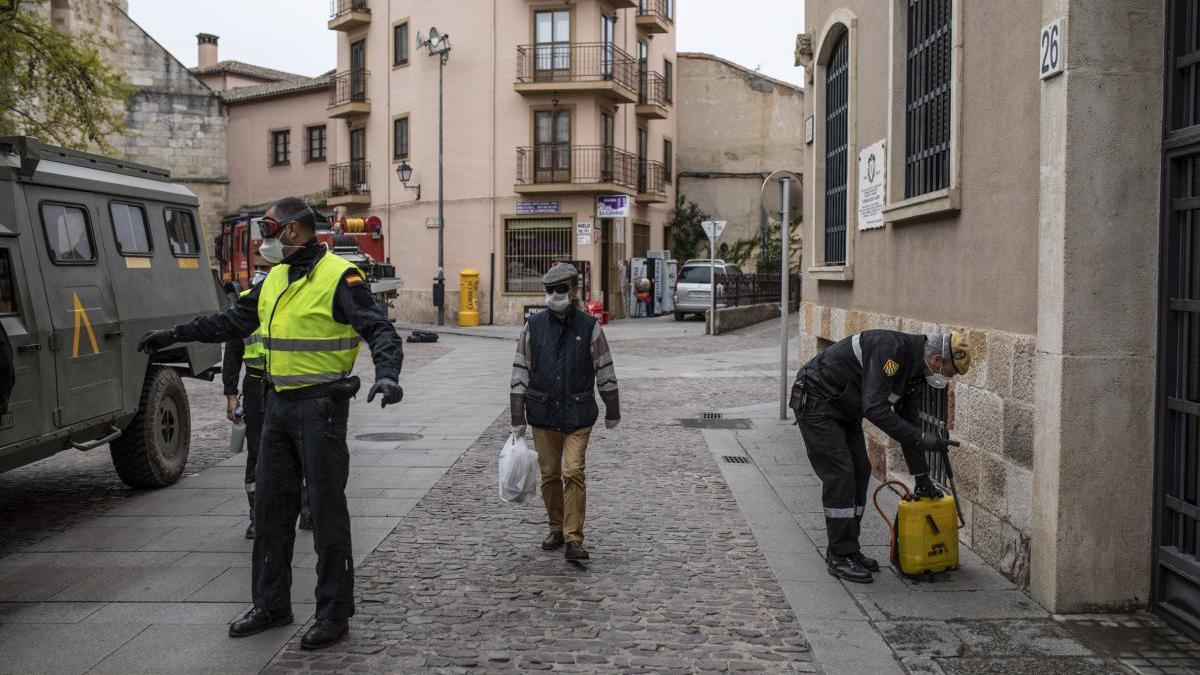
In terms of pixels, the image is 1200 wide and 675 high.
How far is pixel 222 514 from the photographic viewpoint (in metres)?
7.60

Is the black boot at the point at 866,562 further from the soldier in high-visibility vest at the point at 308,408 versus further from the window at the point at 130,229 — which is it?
the window at the point at 130,229

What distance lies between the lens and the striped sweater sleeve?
657 centimetres

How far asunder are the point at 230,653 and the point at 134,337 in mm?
3894

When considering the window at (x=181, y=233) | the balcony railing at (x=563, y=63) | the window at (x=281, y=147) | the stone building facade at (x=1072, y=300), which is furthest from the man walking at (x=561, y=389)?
the window at (x=281, y=147)

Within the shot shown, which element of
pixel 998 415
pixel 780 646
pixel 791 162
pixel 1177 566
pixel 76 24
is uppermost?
pixel 76 24

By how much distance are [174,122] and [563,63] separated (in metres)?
17.9

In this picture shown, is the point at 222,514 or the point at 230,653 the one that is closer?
the point at 230,653

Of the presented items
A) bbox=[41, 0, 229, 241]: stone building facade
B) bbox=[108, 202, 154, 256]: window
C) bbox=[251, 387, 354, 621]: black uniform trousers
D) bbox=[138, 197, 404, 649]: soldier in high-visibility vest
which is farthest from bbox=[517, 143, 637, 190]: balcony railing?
bbox=[251, 387, 354, 621]: black uniform trousers

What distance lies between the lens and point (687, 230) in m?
40.2

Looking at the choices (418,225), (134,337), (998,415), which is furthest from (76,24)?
(998,415)

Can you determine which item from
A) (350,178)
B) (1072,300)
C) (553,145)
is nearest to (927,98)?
(1072,300)

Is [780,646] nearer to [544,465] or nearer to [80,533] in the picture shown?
[544,465]

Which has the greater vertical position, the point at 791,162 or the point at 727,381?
the point at 791,162

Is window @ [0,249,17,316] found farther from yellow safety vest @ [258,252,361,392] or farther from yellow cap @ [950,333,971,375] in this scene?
yellow cap @ [950,333,971,375]
